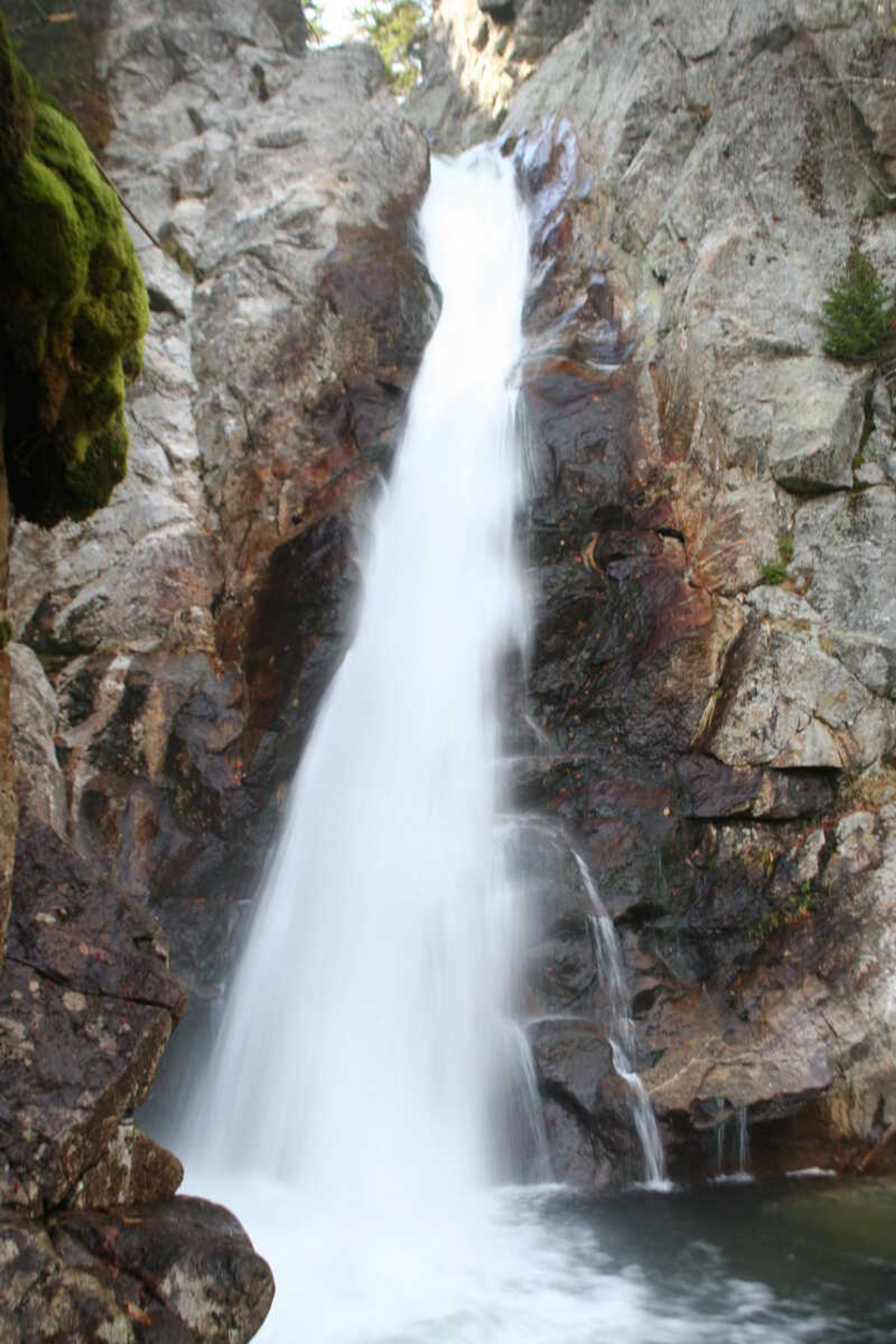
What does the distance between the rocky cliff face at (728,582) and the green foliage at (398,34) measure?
1453 cm

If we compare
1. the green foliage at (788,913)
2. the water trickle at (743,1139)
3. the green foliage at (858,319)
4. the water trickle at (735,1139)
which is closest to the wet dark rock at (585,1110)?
the water trickle at (735,1139)

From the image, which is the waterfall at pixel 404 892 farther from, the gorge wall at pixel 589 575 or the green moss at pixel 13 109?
the green moss at pixel 13 109

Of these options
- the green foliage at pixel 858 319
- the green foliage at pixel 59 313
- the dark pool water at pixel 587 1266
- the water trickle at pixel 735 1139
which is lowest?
the dark pool water at pixel 587 1266

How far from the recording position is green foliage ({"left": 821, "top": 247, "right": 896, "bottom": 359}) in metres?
10.2

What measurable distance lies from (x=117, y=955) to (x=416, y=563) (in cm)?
747

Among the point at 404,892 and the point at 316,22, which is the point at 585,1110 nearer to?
the point at 404,892

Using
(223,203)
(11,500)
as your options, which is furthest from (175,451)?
(11,500)

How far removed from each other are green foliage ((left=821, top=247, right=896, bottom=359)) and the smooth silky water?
12.4 feet

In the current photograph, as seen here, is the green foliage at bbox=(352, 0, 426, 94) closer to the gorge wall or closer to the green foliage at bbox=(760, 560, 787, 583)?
the gorge wall

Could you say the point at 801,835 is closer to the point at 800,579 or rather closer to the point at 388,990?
the point at 800,579

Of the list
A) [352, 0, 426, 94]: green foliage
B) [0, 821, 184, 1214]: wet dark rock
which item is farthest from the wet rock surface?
[352, 0, 426, 94]: green foliage

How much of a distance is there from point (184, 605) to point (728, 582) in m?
5.88

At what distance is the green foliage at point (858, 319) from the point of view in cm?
1017

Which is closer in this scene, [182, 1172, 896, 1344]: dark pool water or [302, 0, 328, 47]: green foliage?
[182, 1172, 896, 1344]: dark pool water
